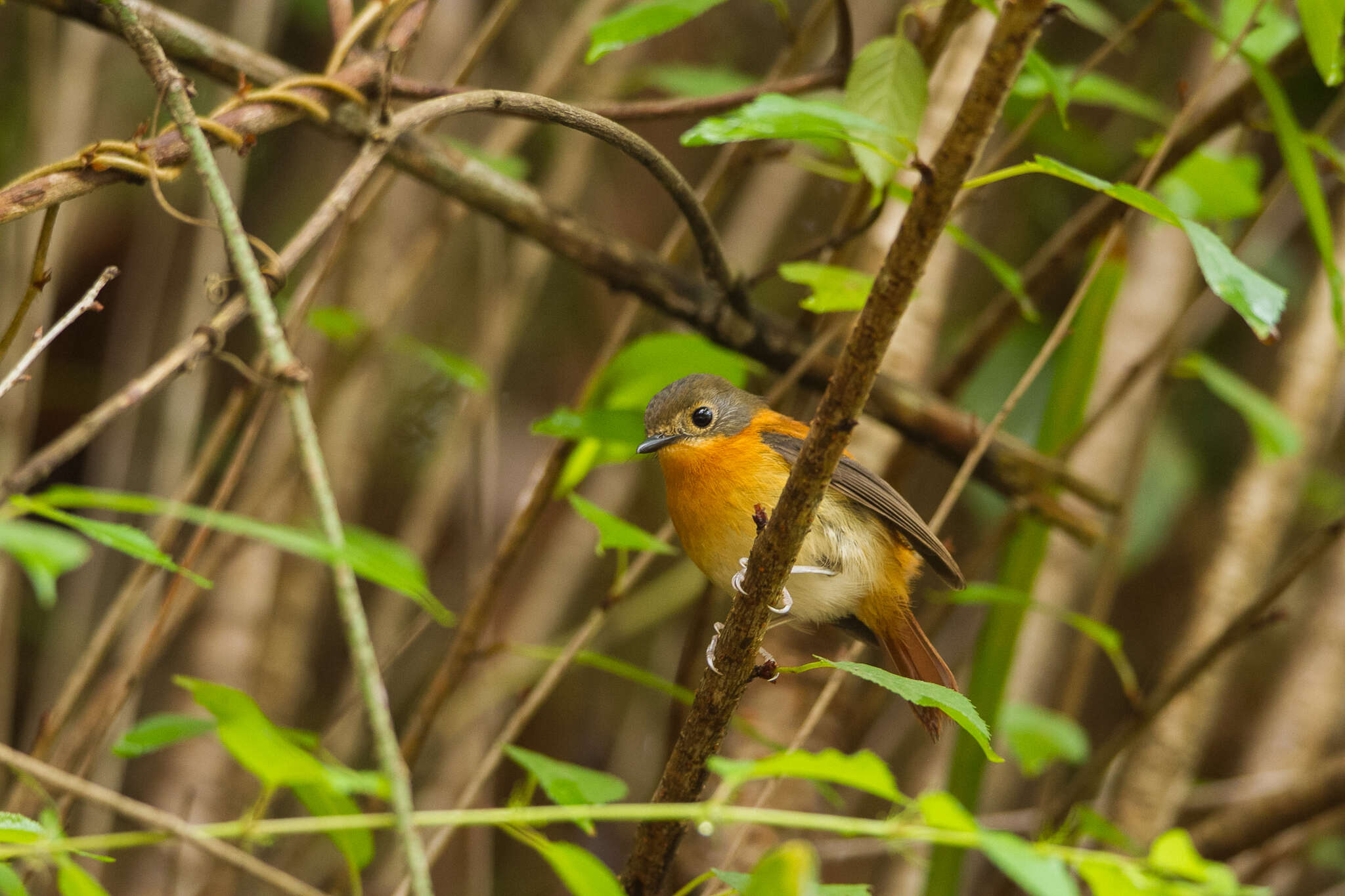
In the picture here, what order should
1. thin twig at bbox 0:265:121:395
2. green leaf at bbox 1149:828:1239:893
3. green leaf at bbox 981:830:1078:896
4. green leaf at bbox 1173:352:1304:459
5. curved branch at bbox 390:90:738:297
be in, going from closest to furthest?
green leaf at bbox 981:830:1078:896, green leaf at bbox 1149:828:1239:893, thin twig at bbox 0:265:121:395, curved branch at bbox 390:90:738:297, green leaf at bbox 1173:352:1304:459

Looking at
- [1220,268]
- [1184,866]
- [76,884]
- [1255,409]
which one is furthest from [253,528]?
[1255,409]

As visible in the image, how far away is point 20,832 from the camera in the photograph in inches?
38.7

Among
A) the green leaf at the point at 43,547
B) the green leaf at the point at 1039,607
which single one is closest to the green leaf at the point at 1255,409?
the green leaf at the point at 1039,607

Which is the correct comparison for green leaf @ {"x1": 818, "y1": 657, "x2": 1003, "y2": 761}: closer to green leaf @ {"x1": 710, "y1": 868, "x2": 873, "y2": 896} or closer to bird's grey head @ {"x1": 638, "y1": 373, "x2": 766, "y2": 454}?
green leaf @ {"x1": 710, "y1": 868, "x2": 873, "y2": 896}

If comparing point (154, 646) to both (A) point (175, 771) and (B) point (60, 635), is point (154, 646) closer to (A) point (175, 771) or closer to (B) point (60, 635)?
(A) point (175, 771)

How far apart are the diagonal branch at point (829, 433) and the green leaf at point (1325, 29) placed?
73 cm

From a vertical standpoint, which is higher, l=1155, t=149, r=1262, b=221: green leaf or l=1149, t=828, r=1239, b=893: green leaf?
l=1155, t=149, r=1262, b=221: green leaf

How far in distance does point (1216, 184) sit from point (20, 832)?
2419mm

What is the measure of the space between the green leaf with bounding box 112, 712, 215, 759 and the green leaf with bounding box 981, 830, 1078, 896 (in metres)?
1.20

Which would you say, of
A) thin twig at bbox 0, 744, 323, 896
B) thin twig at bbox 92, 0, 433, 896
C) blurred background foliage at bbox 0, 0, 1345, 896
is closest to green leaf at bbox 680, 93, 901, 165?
blurred background foliage at bbox 0, 0, 1345, 896

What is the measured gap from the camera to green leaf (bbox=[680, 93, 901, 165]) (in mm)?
1193

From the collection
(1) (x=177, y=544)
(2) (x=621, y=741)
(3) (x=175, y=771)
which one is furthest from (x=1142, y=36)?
(3) (x=175, y=771)

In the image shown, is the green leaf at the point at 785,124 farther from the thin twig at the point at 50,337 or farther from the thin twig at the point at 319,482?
the thin twig at the point at 50,337

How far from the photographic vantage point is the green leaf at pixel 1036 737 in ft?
8.26
